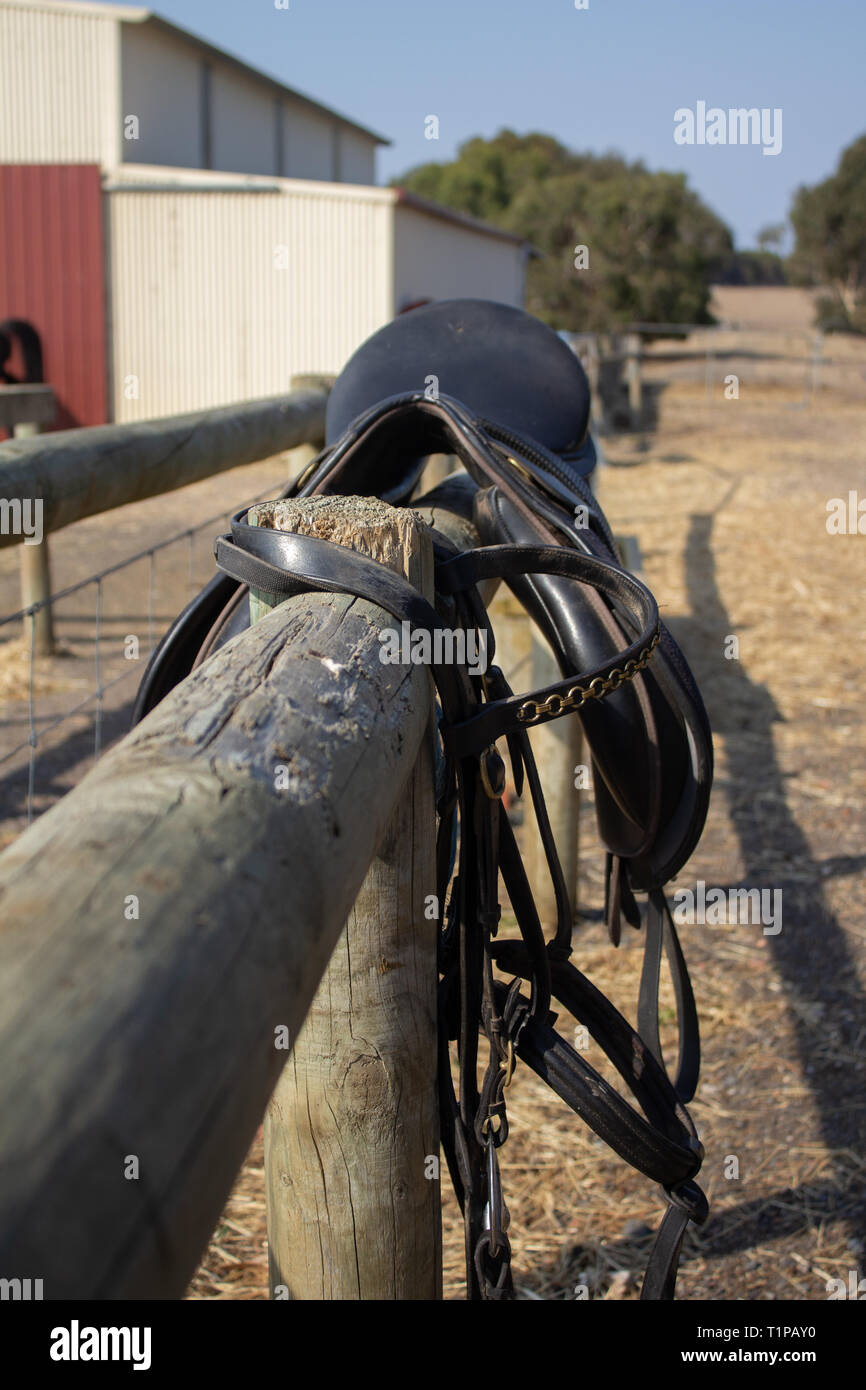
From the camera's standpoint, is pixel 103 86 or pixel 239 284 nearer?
pixel 103 86

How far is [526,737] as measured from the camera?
1138 millimetres

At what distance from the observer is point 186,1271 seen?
1.57 feet

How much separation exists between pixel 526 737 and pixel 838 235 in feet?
106

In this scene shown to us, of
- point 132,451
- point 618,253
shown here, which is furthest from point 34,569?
point 618,253

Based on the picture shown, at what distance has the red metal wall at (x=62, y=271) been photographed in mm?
13266

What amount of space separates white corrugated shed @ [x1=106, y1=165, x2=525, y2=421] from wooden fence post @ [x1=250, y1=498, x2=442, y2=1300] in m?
12.4

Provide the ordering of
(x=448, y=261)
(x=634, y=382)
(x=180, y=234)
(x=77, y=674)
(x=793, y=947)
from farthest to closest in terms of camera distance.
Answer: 1. (x=448, y=261)
2. (x=634, y=382)
3. (x=180, y=234)
4. (x=77, y=674)
5. (x=793, y=947)

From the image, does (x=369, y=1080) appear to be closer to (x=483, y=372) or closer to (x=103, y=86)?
(x=483, y=372)

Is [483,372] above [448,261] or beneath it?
beneath

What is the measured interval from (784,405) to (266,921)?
1751cm

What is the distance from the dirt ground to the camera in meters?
1.99

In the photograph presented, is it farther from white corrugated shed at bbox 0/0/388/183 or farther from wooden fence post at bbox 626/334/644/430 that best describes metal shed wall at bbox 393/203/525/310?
white corrugated shed at bbox 0/0/388/183
